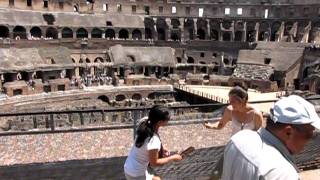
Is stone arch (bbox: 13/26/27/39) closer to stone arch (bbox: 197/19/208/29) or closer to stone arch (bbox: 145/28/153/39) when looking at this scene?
stone arch (bbox: 145/28/153/39)

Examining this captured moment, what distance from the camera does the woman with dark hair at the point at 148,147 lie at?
16.8 ft

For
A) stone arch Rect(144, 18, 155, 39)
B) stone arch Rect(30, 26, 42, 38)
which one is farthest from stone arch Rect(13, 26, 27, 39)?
stone arch Rect(144, 18, 155, 39)

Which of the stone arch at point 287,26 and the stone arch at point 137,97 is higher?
the stone arch at point 287,26

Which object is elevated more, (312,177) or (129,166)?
(129,166)

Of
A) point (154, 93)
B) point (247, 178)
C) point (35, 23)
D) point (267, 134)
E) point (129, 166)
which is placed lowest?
point (154, 93)

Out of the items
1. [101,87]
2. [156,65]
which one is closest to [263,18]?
[156,65]

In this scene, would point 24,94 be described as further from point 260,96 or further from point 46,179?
point 46,179

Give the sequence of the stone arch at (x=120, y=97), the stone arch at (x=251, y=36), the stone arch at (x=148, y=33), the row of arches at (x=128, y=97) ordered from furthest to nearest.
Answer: the stone arch at (x=148, y=33) → the stone arch at (x=251, y=36) → the stone arch at (x=120, y=97) → the row of arches at (x=128, y=97)

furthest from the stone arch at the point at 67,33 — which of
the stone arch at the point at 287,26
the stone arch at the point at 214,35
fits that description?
the stone arch at the point at 287,26

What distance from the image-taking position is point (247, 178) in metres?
2.92

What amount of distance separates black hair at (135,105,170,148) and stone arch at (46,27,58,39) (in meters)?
46.2

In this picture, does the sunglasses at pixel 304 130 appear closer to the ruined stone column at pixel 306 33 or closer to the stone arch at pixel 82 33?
the ruined stone column at pixel 306 33

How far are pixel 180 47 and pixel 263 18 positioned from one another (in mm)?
12869

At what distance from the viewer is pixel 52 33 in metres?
49.9
